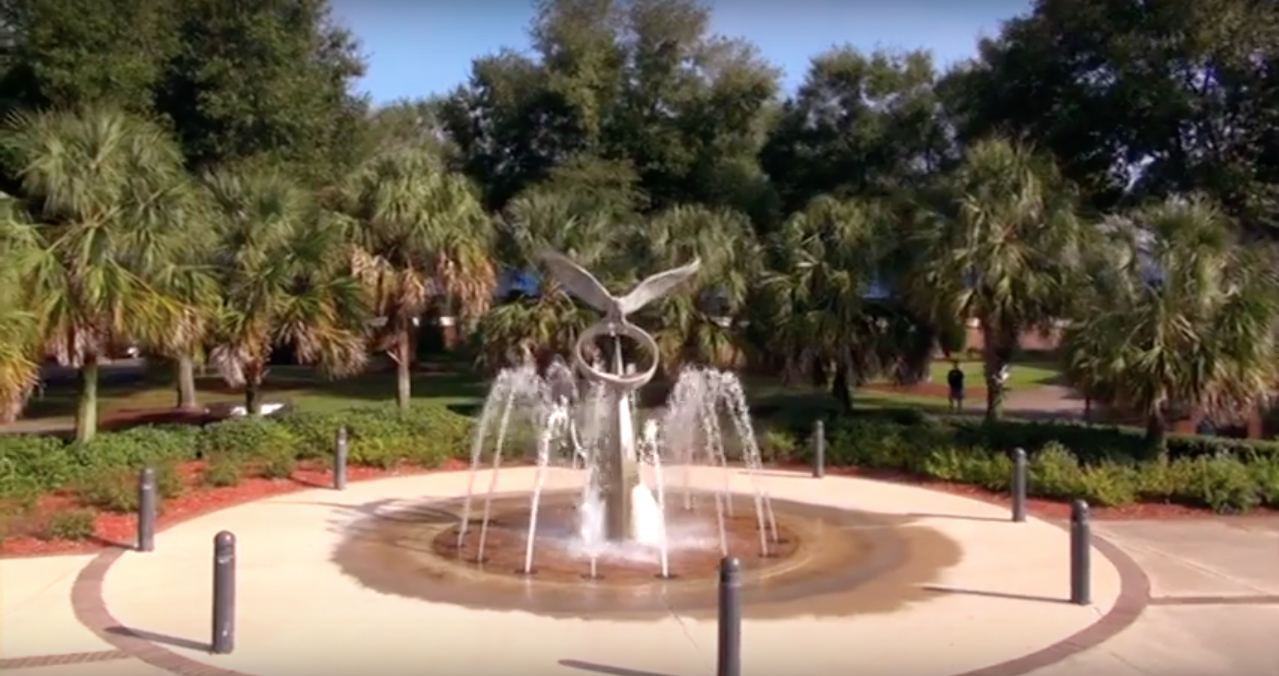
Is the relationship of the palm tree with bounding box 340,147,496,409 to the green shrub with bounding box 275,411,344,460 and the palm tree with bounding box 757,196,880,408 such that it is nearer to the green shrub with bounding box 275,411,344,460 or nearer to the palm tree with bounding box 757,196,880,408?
the green shrub with bounding box 275,411,344,460

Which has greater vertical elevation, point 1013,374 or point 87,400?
point 1013,374

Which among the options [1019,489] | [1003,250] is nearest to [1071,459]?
[1019,489]

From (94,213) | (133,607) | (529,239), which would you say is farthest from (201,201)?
(133,607)

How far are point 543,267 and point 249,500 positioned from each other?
8.72 metres

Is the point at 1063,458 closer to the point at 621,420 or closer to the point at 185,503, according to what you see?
the point at 621,420

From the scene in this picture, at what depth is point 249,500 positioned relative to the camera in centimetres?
1709

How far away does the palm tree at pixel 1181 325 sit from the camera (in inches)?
682

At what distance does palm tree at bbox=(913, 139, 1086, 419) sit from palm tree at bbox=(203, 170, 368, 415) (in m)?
9.62

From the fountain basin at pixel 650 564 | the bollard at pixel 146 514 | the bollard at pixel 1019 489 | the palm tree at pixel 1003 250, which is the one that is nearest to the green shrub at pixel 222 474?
the fountain basin at pixel 650 564

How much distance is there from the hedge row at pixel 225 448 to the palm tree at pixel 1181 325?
9790 mm

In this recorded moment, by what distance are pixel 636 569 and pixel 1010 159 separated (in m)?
11.5

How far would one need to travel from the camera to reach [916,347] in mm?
23594

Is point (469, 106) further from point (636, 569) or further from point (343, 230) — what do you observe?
point (636, 569)

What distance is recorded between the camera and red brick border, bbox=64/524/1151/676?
9.62m
